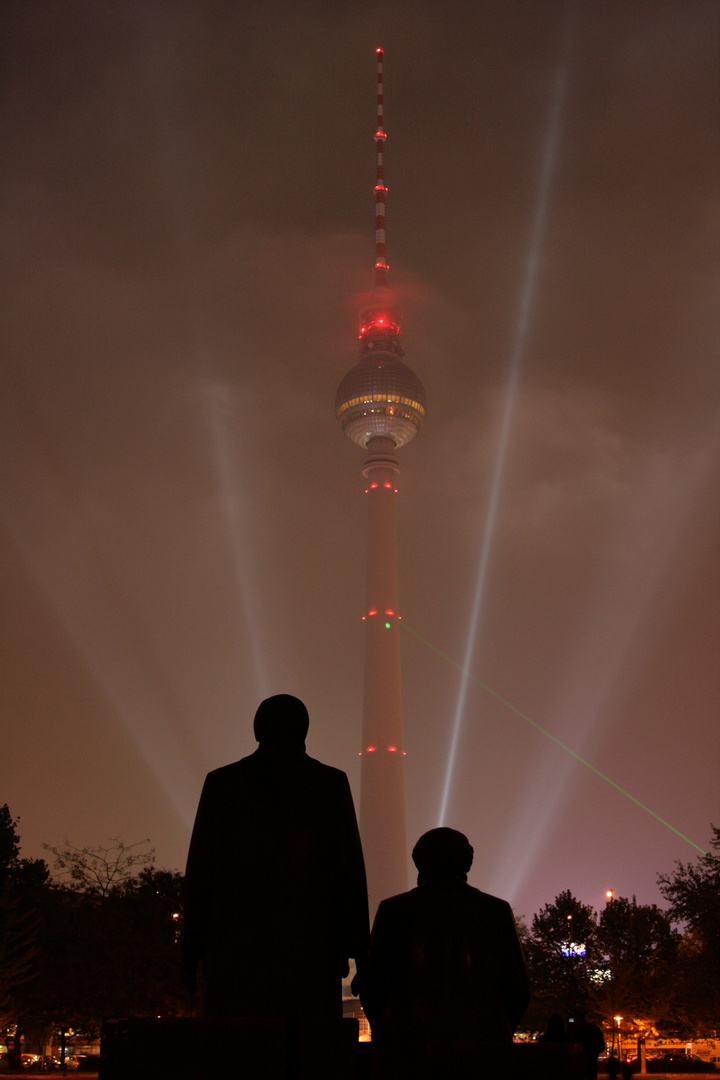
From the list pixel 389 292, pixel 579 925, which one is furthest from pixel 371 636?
pixel 579 925

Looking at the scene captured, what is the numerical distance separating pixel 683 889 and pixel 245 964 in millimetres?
46871

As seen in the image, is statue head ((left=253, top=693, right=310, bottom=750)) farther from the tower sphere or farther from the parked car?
the tower sphere

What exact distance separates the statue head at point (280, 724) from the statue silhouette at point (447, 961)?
1.46 m

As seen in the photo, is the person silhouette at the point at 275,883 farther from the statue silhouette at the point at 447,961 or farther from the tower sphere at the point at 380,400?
the tower sphere at the point at 380,400

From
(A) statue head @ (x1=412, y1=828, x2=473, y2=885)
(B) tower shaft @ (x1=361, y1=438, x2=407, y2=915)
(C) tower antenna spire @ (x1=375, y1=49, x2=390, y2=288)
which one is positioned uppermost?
(C) tower antenna spire @ (x1=375, y1=49, x2=390, y2=288)

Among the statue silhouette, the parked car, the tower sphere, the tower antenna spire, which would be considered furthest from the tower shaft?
the statue silhouette

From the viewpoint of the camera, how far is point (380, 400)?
420 ft

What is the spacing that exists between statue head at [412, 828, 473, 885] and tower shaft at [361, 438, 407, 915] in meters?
115

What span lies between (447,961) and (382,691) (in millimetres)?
118526

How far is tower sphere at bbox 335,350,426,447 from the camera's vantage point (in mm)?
128250

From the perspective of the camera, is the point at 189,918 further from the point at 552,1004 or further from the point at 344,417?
the point at 344,417

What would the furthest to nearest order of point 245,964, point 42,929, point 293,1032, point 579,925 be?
point 579,925 < point 42,929 < point 245,964 < point 293,1032

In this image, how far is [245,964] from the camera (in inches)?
294

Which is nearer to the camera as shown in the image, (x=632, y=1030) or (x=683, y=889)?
(x=683, y=889)
